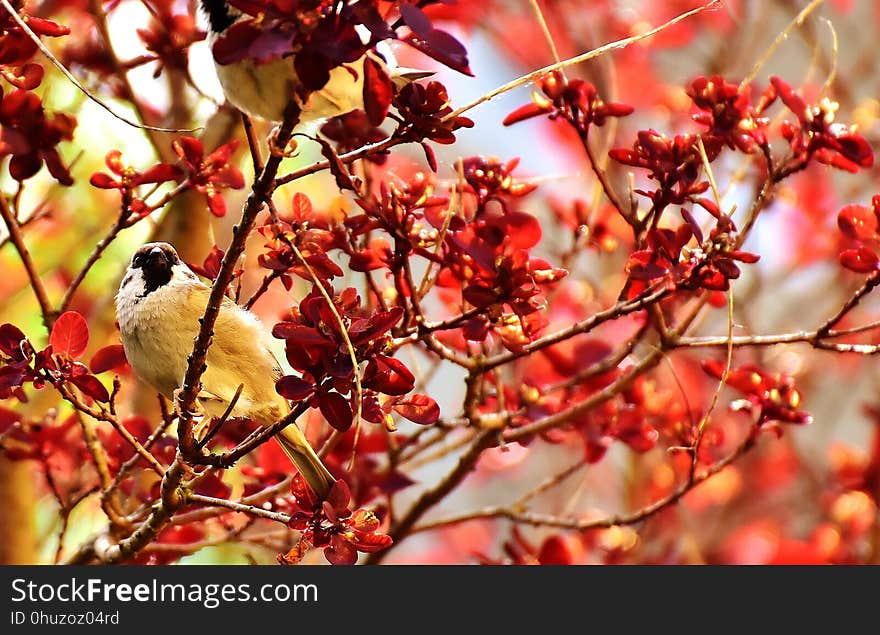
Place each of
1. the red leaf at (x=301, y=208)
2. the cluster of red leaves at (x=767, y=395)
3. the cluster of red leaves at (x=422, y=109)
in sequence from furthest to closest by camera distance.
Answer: the cluster of red leaves at (x=767, y=395)
the red leaf at (x=301, y=208)
the cluster of red leaves at (x=422, y=109)

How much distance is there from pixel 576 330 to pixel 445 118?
1.42ft

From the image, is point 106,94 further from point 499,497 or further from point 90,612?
point 499,497

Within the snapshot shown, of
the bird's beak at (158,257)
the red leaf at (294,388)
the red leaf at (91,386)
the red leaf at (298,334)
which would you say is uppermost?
the bird's beak at (158,257)

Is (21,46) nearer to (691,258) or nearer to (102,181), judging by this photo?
(102,181)

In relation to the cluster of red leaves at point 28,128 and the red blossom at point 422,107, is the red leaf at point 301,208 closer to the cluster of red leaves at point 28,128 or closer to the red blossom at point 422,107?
the red blossom at point 422,107

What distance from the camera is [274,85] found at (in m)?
1.15

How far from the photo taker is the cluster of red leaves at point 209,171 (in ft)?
4.88

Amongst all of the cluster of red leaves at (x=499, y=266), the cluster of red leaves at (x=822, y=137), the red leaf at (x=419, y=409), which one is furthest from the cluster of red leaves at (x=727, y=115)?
the red leaf at (x=419, y=409)

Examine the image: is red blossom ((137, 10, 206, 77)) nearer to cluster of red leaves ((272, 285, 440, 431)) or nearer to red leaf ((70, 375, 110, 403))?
red leaf ((70, 375, 110, 403))

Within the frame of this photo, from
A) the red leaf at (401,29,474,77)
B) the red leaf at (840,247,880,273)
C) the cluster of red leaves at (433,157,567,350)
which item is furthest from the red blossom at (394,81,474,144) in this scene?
the red leaf at (840,247,880,273)

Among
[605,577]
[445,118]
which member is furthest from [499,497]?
[445,118]

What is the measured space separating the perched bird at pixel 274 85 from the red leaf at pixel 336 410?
12.4 inches

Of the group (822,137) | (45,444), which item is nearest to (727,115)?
(822,137)

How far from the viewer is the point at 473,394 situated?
→ 5.07 ft
